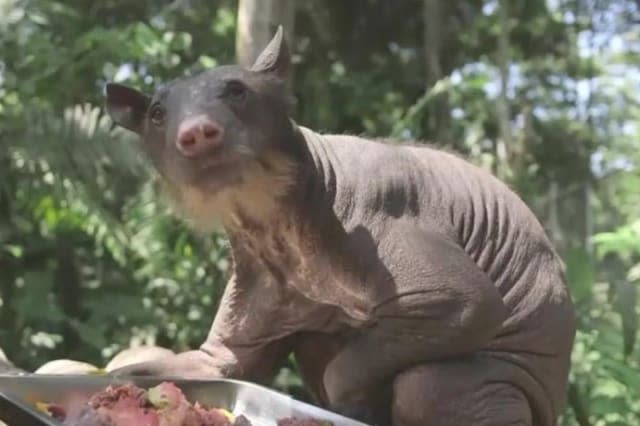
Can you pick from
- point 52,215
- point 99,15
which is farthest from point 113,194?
point 99,15

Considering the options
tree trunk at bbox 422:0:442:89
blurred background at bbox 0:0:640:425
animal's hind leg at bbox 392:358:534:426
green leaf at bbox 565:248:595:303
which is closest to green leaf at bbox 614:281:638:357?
blurred background at bbox 0:0:640:425

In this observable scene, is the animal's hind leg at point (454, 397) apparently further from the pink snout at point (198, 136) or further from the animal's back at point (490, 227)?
the pink snout at point (198, 136)

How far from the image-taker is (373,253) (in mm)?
1410

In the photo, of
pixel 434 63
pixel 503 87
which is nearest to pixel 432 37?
pixel 434 63

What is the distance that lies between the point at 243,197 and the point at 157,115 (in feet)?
0.55

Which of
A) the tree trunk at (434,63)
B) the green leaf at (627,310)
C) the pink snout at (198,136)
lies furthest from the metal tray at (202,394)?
the tree trunk at (434,63)

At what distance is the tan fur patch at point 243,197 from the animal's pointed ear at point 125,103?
121mm

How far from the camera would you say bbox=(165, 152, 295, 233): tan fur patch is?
130 cm

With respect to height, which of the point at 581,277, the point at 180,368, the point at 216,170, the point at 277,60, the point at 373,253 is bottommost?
the point at 581,277

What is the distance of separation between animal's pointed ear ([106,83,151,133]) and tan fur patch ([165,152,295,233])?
121 millimetres

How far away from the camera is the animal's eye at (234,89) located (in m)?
→ 1.33

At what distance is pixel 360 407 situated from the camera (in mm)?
1449

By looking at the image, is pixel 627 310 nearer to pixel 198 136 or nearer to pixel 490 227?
pixel 490 227

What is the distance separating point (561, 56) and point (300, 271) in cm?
523
